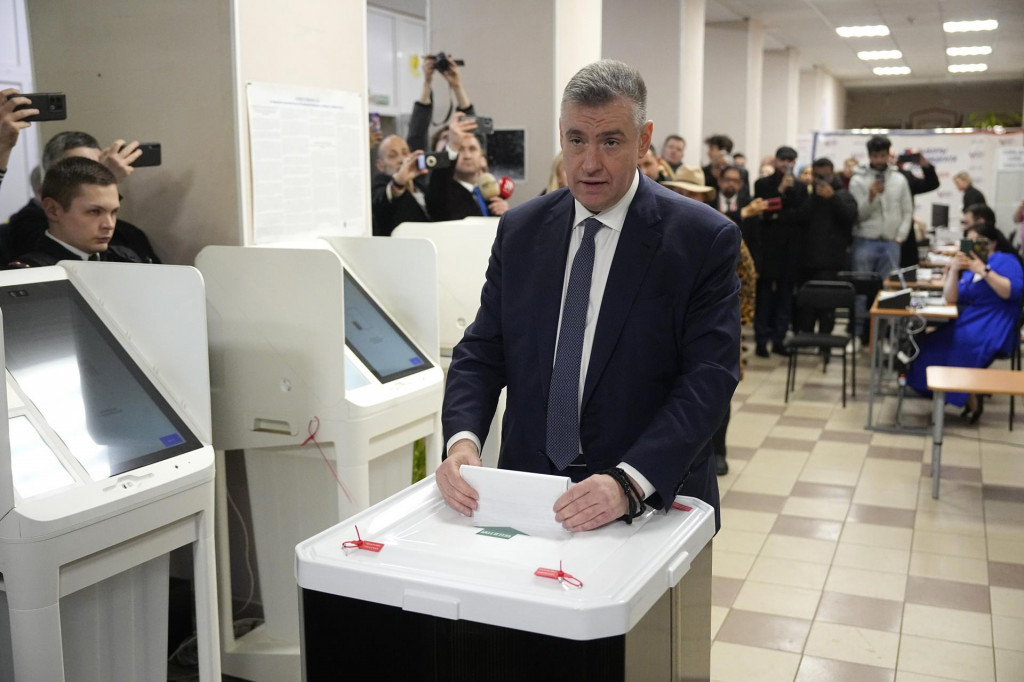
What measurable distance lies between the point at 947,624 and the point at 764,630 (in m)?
0.67

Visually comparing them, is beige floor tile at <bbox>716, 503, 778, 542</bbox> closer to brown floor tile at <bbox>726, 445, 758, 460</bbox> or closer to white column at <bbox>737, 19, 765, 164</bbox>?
brown floor tile at <bbox>726, 445, 758, 460</bbox>

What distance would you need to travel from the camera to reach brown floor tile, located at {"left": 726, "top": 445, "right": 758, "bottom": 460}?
18.8ft

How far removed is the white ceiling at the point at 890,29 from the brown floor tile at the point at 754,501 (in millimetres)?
6937

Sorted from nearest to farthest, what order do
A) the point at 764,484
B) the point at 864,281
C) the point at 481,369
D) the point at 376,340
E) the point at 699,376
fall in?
the point at 699,376 < the point at 481,369 < the point at 376,340 < the point at 764,484 < the point at 864,281

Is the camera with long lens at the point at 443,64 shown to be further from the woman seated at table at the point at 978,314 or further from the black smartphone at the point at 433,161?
the woman seated at table at the point at 978,314

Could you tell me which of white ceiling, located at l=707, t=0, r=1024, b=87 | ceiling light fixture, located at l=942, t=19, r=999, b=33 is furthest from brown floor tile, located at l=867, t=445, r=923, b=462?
ceiling light fixture, located at l=942, t=19, r=999, b=33

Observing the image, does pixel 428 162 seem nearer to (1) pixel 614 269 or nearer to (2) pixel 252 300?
(2) pixel 252 300

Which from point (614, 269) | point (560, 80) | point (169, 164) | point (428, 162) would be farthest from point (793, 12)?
point (614, 269)

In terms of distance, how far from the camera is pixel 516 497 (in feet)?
5.03

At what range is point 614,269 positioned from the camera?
5.77 feet

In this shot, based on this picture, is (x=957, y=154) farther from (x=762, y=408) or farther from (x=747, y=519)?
(x=747, y=519)

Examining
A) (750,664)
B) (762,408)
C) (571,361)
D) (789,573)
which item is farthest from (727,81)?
(571,361)

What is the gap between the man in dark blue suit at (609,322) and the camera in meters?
1.66

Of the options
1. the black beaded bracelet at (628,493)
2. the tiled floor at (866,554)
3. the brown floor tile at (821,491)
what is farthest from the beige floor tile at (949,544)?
the black beaded bracelet at (628,493)
